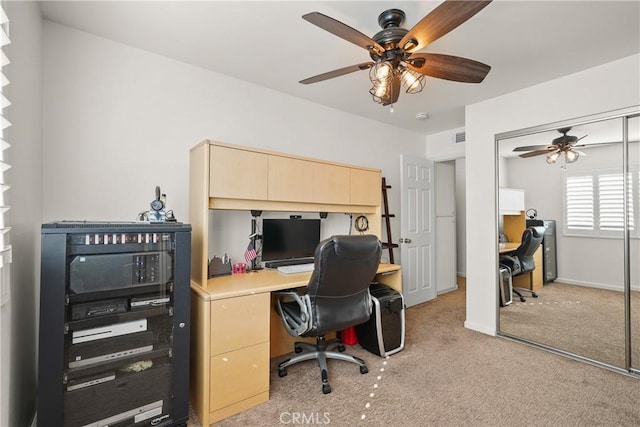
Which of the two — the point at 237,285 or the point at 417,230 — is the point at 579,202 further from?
the point at 237,285

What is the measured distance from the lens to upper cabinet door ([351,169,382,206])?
9.82 ft

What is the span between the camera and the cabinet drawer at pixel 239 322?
1831 millimetres

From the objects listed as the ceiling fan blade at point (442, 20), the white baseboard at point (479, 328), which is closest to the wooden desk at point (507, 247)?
the white baseboard at point (479, 328)

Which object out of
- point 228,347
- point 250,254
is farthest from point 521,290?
point 228,347

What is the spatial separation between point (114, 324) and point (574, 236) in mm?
3752

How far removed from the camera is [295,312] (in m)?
2.26

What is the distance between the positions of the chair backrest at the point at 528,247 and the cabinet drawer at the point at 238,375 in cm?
270

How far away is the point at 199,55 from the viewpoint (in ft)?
7.56

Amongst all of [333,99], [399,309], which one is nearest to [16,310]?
[399,309]

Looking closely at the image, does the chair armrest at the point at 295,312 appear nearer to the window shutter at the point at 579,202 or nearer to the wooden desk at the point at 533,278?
the wooden desk at the point at 533,278

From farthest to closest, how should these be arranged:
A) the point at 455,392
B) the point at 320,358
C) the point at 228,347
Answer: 1. the point at 320,358
2. the point at 455,392
3. the point at 228,347

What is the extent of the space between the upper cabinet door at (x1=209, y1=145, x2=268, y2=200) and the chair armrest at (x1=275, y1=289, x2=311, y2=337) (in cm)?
83

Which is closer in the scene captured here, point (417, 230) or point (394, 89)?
point (394, 89)

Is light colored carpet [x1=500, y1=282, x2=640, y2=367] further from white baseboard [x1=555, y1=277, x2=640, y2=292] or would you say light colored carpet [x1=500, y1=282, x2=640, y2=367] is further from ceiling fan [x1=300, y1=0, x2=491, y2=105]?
ceiling fan [x1=300, y1=0, x2=491, y2=105]
